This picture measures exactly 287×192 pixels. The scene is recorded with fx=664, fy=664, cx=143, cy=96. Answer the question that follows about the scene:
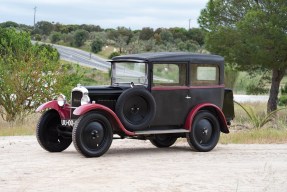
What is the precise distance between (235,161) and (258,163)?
0.44m

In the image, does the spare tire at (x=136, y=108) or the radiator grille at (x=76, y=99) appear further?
the radiator grille at (x=76, y=99)

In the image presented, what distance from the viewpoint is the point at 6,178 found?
31.6 feet

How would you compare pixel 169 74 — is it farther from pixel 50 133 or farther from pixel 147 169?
pixel 147 169

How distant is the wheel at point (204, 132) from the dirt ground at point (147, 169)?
0.64 ft

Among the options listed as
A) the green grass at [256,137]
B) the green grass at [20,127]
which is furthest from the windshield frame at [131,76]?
the green grass at [20,127]

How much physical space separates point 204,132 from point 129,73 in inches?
75.7

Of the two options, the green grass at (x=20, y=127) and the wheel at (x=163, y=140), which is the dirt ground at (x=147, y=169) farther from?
the green grass at (x=20, y=127)

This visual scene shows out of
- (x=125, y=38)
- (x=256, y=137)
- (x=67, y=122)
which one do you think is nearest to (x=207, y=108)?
(x=256, y=137)

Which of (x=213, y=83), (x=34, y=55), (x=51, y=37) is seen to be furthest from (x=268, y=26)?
(x=51, y=37)

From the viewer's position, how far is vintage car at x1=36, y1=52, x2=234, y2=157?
→ 39.6 feet

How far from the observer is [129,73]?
13.3m

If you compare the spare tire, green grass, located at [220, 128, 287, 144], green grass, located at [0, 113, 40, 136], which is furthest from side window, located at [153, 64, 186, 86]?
green grass, located at [0, 113, 40, 136]

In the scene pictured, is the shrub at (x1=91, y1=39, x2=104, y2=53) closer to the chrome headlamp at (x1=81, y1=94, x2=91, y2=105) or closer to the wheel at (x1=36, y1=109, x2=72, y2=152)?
the wheel at (x1=36, y1=109, x2=72, y2=152)

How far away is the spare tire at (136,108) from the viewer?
1227 centimetres
